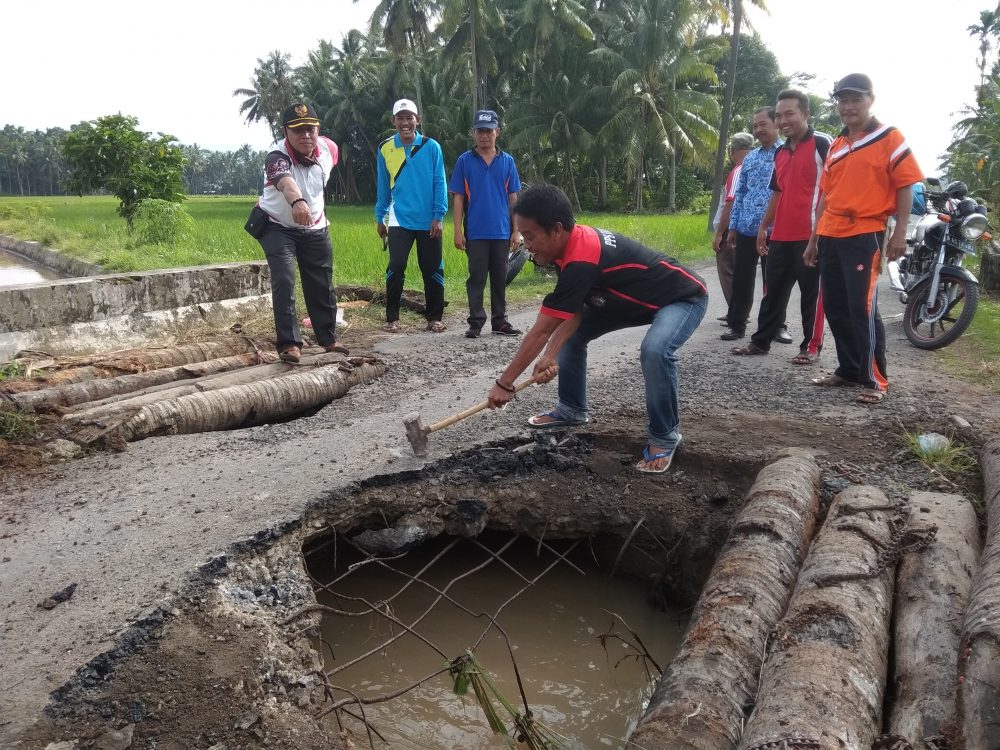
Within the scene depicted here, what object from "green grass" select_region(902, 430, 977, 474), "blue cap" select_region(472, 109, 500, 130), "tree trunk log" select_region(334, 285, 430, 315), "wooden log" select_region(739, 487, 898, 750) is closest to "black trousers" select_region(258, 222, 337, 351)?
"blue cap" select_region(472, 109, 500, 130)

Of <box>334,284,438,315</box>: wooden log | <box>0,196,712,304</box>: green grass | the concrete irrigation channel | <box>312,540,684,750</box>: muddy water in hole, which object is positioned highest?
<box>0,196,712,304</box>: green grass

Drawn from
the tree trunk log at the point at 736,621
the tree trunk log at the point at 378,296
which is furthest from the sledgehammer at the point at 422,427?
the tree trunk log at the point at 378,296

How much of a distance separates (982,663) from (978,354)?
13.8 feet

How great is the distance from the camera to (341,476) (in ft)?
10.8

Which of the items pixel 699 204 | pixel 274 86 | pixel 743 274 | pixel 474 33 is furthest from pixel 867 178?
pixel 274 86

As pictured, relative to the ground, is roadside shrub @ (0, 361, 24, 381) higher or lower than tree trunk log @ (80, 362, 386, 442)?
higher

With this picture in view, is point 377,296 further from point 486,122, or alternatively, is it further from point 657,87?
point 657,87

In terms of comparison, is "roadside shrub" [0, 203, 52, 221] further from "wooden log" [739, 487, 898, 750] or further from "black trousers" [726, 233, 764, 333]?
"wooden log" [739, 487, 898, 750]

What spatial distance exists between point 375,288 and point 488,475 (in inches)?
176

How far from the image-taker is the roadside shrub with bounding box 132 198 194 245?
1251 centimetres

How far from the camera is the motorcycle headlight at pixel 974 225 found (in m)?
5.62

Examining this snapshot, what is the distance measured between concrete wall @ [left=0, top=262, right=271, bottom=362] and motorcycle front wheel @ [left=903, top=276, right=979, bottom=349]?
17.1ft

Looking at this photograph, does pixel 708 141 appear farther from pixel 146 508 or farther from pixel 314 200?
pixel 146 508

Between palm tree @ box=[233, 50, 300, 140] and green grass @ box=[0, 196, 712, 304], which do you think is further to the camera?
palm tree @ box=[233, 50, 300, 140]
